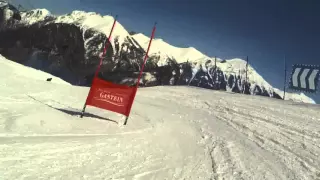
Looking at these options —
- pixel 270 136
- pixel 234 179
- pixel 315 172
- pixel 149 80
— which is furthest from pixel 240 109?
pixel 149 80

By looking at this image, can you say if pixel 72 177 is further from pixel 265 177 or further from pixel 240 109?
pixel 240 109

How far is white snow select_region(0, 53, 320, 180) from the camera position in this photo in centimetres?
749

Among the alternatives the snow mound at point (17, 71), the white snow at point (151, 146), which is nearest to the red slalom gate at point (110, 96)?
the white snow at point (151, 146)

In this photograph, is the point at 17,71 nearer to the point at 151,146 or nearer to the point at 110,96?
the point at 110,96

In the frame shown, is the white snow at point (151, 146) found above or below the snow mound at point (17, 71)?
below

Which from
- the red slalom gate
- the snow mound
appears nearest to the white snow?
the red slalom gate

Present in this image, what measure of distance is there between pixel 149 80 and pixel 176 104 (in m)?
166

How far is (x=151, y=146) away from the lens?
1044cm

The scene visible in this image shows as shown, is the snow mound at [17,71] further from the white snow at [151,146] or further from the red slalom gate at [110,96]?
the red slalom gate at [110,96]

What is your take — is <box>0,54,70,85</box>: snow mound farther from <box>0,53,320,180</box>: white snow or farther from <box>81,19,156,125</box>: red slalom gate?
<box>81,19,156,125</box>: red slalom gate

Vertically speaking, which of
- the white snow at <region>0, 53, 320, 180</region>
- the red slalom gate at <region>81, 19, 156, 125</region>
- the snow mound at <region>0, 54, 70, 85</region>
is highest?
the snow mound at <region>0, 54, 70, 85</region>

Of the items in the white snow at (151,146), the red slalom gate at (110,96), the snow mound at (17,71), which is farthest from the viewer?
the snow mound at (17,71)

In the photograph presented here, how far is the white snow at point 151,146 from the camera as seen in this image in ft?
24.6

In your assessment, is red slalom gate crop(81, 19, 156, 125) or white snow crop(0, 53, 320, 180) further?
red slalom gate crop(81, 19, 156, 125)
